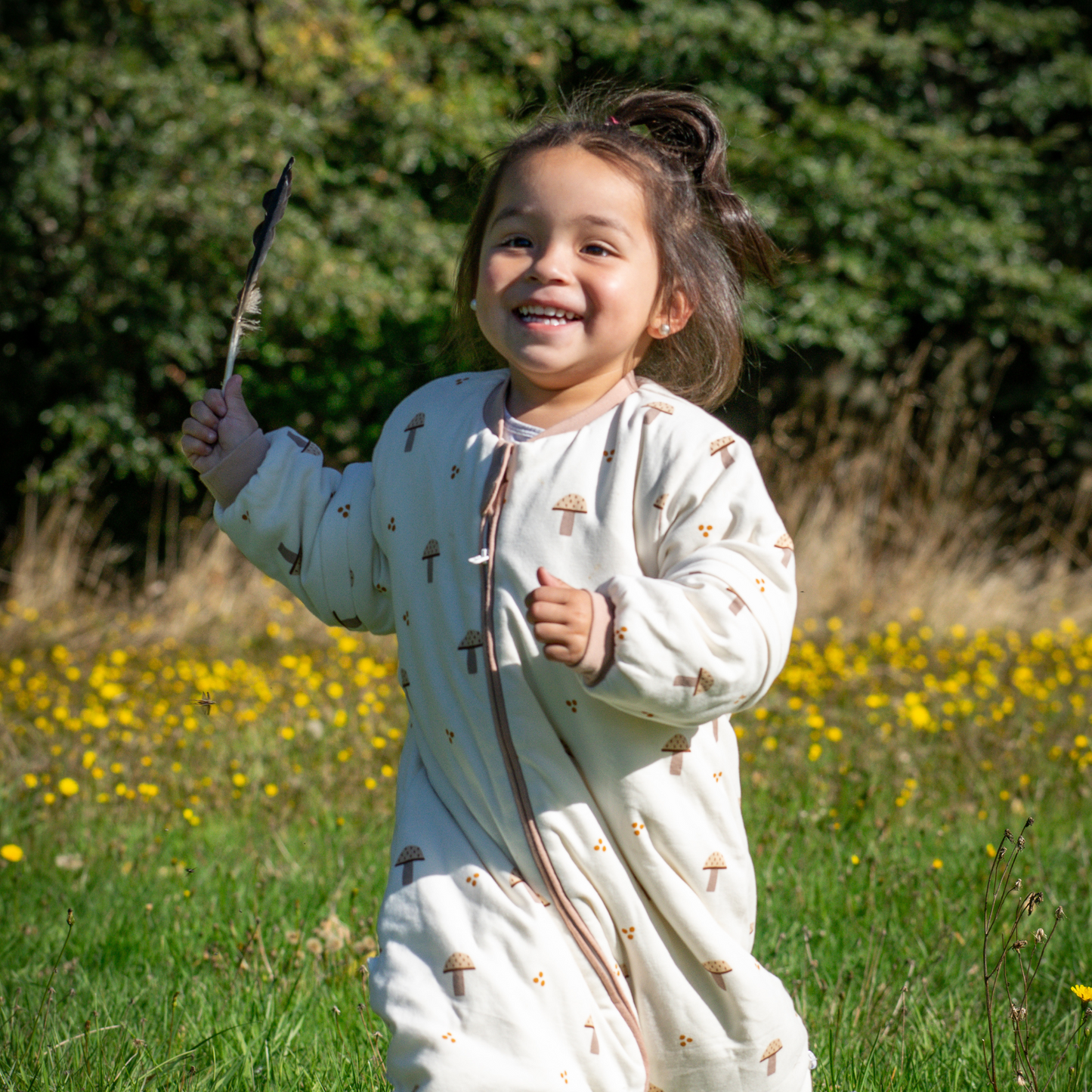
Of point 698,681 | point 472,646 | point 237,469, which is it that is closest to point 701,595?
point 698,681

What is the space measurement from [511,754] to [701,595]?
36 cm

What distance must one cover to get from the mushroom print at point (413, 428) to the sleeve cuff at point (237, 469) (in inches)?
10.2

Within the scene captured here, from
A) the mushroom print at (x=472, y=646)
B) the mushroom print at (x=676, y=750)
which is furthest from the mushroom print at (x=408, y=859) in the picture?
the mushroom print at (x=676, y=750)

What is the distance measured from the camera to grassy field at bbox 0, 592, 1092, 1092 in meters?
2.24

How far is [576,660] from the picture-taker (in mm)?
1528

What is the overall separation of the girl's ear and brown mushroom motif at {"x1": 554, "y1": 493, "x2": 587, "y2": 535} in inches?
14.9

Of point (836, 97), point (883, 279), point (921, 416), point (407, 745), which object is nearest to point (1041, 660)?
point (921, 416)

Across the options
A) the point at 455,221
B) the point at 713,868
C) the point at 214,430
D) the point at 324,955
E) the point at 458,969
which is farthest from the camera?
the point at 455,221

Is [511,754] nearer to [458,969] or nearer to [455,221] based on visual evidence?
[458,969]

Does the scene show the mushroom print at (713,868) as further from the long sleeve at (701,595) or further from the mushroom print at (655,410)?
the mushroom print at (655,410)

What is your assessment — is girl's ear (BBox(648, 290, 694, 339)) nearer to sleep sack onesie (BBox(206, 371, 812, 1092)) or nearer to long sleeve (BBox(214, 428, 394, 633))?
sleep sack onesie (BBox(206, 371, 812, 1092))

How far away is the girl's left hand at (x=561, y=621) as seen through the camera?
1.51 metres

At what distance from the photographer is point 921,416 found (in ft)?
28.8

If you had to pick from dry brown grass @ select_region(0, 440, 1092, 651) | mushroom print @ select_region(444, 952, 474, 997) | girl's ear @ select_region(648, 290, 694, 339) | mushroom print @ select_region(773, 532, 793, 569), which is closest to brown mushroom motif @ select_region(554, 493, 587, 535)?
mushroom print @ select_region(773, 532, 793, 569)
